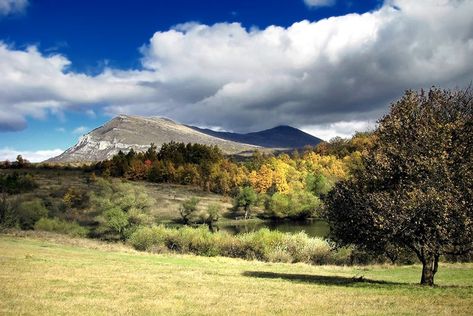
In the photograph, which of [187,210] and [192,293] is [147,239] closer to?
[192,293]

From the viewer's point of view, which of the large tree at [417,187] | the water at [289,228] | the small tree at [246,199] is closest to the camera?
the large tree at [417,187]

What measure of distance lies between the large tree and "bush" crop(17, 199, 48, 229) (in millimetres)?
85855

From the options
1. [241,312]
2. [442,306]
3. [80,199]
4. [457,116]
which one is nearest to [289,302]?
[241,312]

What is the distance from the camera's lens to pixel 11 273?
103ft

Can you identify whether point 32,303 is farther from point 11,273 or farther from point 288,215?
point 288,215

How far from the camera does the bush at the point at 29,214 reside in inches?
3949

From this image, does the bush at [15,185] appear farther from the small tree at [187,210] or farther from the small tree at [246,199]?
the small tree at [246,199]

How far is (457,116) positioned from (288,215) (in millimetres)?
145734

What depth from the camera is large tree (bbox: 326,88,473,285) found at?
92.8 ft

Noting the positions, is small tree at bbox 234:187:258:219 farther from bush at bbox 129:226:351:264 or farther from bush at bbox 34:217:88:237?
bush at bbox 129:226:351:264

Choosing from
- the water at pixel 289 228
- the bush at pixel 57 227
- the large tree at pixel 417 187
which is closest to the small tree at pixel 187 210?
the water at pixel 289 228

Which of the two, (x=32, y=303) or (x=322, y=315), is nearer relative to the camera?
(x=322, y=315)

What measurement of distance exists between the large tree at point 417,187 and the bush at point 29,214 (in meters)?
85.9

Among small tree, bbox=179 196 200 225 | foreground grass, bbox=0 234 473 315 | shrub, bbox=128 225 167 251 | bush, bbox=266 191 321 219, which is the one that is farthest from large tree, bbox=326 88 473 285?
bush, bbox=266 191 321 219
